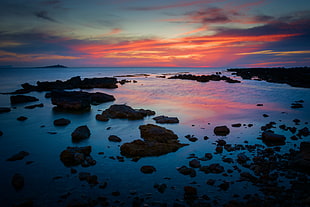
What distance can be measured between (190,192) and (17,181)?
7.79 m

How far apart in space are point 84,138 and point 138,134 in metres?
4.16

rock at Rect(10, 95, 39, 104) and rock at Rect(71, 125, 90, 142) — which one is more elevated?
rock at Rect(10, 95, 39, 104)

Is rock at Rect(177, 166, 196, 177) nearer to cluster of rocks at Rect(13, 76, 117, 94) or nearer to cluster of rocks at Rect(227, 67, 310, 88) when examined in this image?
cluster of rocks at Rect(13, 76, 117, 94)

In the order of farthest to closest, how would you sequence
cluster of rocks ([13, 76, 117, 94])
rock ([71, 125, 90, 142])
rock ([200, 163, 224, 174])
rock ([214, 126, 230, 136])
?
cluster of rocks ([13, 76, 117, 94]) → rock ([214, 126, 230, 136]) → rock ([71, 125, 90, 142]) → rock ([200, 163, 224, 174])

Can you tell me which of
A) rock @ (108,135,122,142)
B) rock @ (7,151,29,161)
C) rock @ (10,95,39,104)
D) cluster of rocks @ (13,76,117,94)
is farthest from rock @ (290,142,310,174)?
cluster of rocks @ (13,76,117,94)

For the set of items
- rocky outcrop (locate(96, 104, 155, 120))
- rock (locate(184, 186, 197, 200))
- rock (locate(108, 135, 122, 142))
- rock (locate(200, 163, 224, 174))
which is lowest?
rock (locate(184, 186, 197, 200))

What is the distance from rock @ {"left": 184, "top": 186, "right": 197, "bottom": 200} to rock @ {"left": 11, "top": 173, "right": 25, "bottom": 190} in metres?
7.36

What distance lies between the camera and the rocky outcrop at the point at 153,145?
12492 millimetres

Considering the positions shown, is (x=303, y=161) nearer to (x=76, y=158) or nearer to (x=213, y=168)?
(x=213, y=168)

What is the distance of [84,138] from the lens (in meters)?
15.8

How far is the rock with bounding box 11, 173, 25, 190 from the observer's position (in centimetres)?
927

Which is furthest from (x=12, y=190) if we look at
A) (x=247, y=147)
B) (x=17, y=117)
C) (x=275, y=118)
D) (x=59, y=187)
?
(x=275, y=118)

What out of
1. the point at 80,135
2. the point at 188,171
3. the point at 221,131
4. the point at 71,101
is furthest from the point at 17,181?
the point at 71,101

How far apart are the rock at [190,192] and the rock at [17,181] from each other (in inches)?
290
